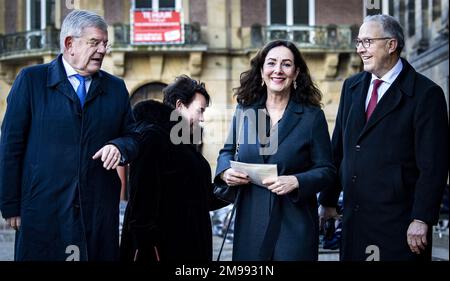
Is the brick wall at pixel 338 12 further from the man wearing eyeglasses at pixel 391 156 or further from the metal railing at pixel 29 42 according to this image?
the man wearing eyeglasses at pixel 391 156

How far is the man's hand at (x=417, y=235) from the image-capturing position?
→ 5.07 meters

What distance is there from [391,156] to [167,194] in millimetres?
1393

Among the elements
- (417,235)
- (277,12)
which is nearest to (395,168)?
(417,235)

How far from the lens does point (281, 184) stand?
4750 mm

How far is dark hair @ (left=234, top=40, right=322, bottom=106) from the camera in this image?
5125mm

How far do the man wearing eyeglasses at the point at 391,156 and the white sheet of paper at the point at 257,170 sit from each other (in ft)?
2.70

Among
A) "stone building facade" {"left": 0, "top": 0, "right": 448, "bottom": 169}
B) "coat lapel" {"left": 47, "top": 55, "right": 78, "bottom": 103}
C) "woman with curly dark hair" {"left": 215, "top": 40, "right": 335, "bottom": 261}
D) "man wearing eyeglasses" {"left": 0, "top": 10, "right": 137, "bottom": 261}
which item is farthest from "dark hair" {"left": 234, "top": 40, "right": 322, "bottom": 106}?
"stone building facade" {"left": 0, "top": 0, "right": 448, "bottom": 169}

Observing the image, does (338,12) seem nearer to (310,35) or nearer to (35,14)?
(310,35)

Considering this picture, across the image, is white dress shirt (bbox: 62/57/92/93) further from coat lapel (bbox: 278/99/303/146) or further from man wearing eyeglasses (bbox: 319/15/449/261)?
man wearing eyeglasses (bbox: 319/15/449/261)

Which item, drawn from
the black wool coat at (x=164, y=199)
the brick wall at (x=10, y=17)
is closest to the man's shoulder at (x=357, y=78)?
the black wool coat at (x=164, y=199)

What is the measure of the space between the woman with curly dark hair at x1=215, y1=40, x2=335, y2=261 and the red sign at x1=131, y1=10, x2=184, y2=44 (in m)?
19.1

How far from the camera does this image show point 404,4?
23297mm

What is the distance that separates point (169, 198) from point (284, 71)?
1071 mm
